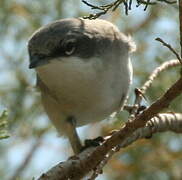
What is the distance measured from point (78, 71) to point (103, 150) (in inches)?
50.7

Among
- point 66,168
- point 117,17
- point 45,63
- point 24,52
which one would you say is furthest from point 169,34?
point 66,168

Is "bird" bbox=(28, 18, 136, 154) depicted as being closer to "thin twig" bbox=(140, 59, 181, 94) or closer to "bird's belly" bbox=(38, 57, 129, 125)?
"bird's belly" bbox=(38, 57, 129, 125)

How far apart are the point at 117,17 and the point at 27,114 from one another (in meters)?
1.40

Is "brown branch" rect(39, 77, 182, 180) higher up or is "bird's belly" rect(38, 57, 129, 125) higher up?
"brown branch" rect(39, 77, 182, 180)

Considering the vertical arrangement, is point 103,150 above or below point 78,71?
above

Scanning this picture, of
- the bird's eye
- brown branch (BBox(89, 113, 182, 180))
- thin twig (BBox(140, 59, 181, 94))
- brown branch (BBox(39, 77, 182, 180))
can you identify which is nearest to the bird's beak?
the bird's eye

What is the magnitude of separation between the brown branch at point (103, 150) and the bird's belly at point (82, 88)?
1.08 metres

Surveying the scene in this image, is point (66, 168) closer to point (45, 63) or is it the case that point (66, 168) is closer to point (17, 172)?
point (45, 63)

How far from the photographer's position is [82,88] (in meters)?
4.11

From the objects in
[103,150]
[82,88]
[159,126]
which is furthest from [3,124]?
[82,88]

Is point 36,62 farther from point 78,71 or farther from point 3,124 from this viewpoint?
point 3,124

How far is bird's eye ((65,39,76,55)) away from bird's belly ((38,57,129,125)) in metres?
0.11

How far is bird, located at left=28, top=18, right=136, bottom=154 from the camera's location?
404 centimetres

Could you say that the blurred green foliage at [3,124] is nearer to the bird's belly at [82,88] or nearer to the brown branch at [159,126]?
the brown branch at [159,126]
